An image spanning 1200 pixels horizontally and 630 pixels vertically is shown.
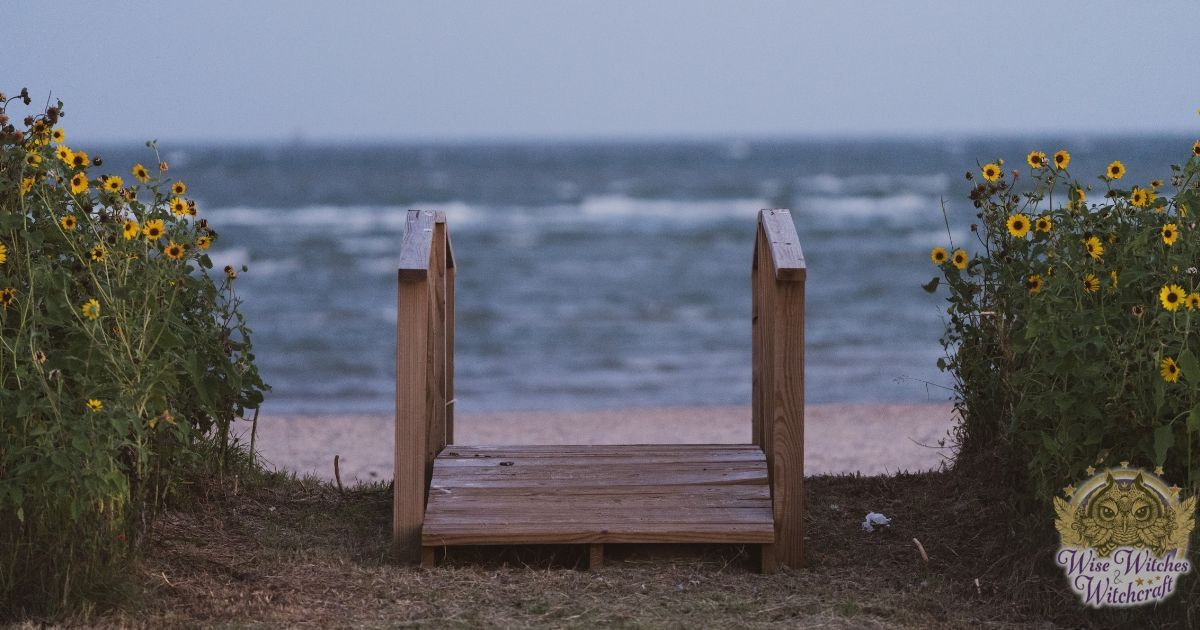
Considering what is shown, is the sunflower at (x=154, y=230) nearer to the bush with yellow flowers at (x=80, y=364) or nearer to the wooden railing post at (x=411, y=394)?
the bush with yellow flowers at (x=80, y=364)

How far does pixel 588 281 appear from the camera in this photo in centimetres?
1845

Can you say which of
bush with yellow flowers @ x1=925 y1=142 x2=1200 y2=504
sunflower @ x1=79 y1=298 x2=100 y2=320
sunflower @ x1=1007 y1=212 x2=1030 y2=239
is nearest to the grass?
bush with yellow flowers @ x1=925 y1=142 x2=1200 y2=504

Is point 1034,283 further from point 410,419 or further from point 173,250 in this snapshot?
point 173,250

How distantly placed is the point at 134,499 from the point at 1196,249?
3.25 metres

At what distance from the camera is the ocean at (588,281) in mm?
11031

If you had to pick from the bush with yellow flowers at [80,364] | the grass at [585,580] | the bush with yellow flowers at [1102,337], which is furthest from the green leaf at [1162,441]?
the bush with yellow flowers at [80,364]

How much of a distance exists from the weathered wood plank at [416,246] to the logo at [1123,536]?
2.08 metres

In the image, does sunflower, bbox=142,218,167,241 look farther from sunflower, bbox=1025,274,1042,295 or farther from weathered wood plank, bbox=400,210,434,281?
sunflower, bbox=1025,274,1042,295

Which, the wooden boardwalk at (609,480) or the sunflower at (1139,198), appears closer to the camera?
the sunflower at (1139,198)

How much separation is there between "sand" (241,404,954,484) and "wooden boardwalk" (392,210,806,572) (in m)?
2.16

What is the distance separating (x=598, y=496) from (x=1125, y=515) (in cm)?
168

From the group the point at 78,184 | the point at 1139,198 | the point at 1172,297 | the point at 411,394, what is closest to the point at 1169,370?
Answer: the point at 1172,297

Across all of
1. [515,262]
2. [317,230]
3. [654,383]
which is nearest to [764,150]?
[317,230]

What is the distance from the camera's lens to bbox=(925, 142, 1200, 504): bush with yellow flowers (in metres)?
3.36
